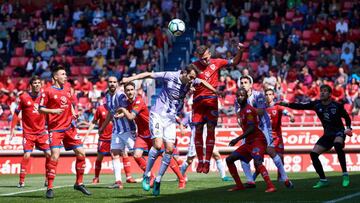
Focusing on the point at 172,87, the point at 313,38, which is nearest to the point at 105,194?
the point at 172,87

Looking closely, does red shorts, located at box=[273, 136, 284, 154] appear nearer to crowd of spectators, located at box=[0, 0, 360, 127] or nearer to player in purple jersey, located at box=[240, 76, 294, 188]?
player in purple jersey, located at box=[240, 76, 294, 188]

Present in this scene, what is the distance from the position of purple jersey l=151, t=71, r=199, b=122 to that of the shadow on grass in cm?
153

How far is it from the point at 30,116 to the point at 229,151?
8031 mm

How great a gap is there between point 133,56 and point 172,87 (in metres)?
19.6

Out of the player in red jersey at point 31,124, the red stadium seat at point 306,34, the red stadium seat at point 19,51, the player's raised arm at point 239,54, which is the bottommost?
the player in red jersey at point 31,124

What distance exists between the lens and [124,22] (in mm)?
40375

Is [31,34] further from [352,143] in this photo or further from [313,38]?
[352,143]

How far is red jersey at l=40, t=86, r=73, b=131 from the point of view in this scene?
59.6 feet

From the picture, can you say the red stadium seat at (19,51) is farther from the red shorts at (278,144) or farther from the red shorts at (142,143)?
the red shorts at (278,144)

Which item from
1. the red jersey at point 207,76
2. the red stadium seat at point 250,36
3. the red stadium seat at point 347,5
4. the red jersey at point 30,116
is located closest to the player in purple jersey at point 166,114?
the red jersey at point 207,76

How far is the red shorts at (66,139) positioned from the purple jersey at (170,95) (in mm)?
1645

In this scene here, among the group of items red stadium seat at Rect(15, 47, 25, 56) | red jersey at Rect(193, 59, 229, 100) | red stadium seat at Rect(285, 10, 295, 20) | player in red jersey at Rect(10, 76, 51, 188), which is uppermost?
red stadium seat at Rect(285, 10, 295, 20)

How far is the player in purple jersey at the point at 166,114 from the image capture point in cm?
1778

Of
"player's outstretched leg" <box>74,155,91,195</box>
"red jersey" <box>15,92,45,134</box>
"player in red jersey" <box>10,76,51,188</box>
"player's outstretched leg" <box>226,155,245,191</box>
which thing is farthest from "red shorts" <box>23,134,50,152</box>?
"player's outstretched leg" <box>226,155,245,191</box>
